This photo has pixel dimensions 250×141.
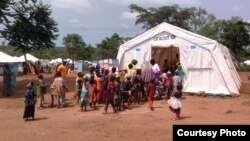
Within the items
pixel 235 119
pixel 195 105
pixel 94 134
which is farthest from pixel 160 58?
pixel 94 134

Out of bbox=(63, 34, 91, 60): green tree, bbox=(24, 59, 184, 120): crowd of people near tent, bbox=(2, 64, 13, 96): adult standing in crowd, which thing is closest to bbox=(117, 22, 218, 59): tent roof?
bbox=(24, 59, 184, 120): crowd of people near tent

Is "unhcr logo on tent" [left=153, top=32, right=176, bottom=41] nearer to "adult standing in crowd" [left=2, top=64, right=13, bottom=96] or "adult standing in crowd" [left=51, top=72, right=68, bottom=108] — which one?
"adult standing in crowd" [left=51, top=72, right=68, bottom=108]

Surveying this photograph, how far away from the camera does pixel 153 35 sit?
61.0 feet

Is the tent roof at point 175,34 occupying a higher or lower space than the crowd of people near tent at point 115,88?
higher

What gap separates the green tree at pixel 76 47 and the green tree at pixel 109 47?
480cm

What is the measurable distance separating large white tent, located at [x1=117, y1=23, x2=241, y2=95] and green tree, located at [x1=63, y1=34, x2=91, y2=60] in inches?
1731

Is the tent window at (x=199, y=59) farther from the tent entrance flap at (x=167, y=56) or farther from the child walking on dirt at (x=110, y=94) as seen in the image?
the child walking on dirt at (x=110, y=94)

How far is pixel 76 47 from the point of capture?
6331cm

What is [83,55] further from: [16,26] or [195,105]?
[195,105]

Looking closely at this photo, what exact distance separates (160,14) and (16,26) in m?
26.0

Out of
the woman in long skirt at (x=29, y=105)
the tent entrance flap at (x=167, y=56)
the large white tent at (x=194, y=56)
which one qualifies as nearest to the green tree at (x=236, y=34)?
the tent entrance flap at (x=167, y=56)

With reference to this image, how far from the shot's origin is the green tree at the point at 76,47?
205 ft

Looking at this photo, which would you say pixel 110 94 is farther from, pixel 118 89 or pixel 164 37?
pixel 164 37

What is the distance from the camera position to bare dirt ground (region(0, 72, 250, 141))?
10.4m
